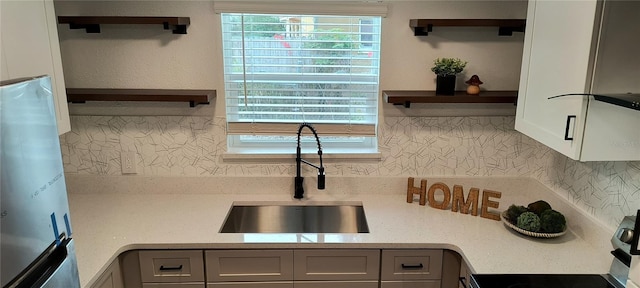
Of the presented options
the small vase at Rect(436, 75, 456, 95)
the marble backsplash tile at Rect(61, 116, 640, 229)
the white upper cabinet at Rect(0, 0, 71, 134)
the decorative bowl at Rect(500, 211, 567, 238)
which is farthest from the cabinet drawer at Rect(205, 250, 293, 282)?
the small vase at Rect(436, 75, 456, 95)

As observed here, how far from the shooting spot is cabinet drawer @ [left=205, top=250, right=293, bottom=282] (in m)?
1.89

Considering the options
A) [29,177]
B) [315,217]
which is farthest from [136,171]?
[29,177]

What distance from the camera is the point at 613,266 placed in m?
1.62

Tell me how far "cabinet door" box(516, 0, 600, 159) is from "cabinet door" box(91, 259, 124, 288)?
177cm

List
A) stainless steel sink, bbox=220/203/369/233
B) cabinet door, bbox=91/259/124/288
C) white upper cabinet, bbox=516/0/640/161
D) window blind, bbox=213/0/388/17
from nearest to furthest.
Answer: white upper cabinet, bbox=516/0/640/161 < cabinet door, bbox=91/259/124/288 < window blind, bbox=213/0/388/17 < stainless steel sink, bbox=220/203/369/233

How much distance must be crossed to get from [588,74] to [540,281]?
0.74 m

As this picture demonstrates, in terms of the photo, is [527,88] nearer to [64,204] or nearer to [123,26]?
[64,204]

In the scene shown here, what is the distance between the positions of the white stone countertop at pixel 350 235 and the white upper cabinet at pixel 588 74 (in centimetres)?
46

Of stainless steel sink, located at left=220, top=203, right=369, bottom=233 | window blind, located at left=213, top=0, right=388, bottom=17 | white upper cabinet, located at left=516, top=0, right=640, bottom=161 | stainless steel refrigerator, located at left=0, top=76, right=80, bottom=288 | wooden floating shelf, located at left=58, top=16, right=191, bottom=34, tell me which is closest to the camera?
stainless steel refrigerator, located at left=0, top=76, right=80, bottom=288

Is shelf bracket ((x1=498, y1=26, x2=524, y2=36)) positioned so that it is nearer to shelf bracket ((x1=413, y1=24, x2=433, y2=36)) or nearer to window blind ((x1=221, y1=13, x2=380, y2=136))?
shelf bracket ((x1=413, y1=24, x2=433, y2=36))

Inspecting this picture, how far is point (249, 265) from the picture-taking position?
1.92 m

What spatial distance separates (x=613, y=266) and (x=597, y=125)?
0.55 metres

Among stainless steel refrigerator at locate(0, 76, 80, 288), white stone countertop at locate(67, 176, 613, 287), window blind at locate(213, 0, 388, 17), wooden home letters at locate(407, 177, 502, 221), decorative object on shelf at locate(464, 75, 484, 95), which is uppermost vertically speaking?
window blind at locate(213, 0, 388, 17)

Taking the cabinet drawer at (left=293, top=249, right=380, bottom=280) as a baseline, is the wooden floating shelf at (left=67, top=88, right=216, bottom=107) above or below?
above
